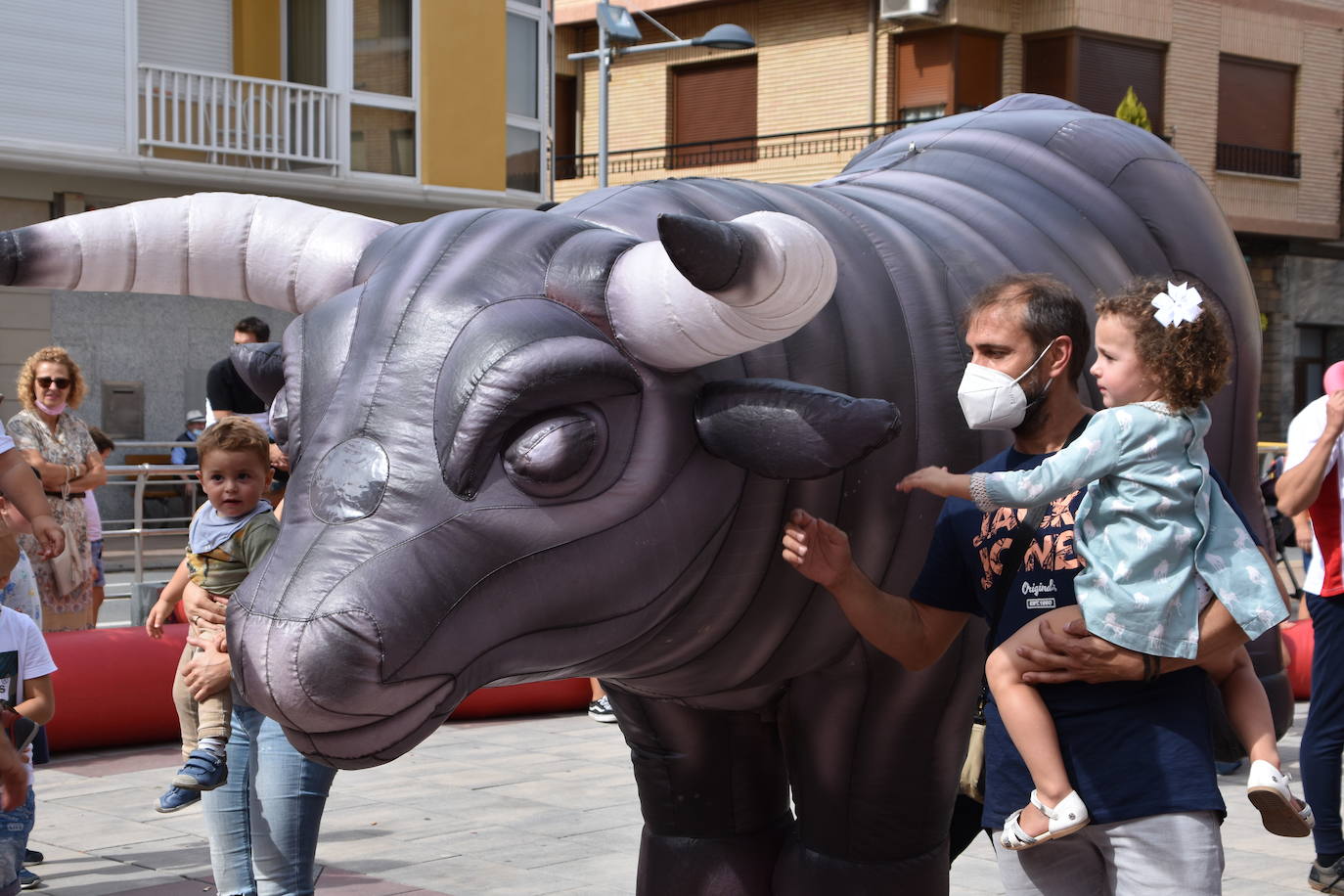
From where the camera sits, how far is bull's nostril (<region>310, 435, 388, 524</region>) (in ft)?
8.89

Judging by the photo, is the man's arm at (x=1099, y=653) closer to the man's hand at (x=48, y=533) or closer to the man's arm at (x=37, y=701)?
the man's arm at (x=37, y=701)

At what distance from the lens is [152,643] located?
8.09m

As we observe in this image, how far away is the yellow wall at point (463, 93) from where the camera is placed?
18.7 m

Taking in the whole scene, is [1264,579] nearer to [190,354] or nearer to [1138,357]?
[1138,357]

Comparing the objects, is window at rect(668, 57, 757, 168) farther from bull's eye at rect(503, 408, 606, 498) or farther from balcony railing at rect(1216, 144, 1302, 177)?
bull's eye at rect(503, 408, 606, 498)

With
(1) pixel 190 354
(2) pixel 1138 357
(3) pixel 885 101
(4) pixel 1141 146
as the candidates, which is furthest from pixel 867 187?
(3) pixel 885 101

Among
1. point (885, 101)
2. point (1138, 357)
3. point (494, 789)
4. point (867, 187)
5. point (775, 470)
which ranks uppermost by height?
point (885, 101)

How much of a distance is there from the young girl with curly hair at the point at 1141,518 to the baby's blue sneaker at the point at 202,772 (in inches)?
92.8

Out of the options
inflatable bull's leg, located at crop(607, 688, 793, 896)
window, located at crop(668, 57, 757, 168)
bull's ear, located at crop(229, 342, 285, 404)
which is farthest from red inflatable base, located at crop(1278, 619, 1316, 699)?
window, located at crop(668, 57, 757, 168)

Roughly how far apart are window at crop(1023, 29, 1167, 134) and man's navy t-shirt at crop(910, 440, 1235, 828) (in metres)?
22.9

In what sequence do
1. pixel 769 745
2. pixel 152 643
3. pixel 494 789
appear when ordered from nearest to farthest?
pixel 769 745, pixel 494 789, pixel 152 643

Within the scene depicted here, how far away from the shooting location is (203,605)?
4531mm

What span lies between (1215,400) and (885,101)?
2265 cm

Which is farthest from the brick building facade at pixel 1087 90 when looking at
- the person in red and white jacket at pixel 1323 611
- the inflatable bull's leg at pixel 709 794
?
the inflatable bull's leg at pixel 709 794
